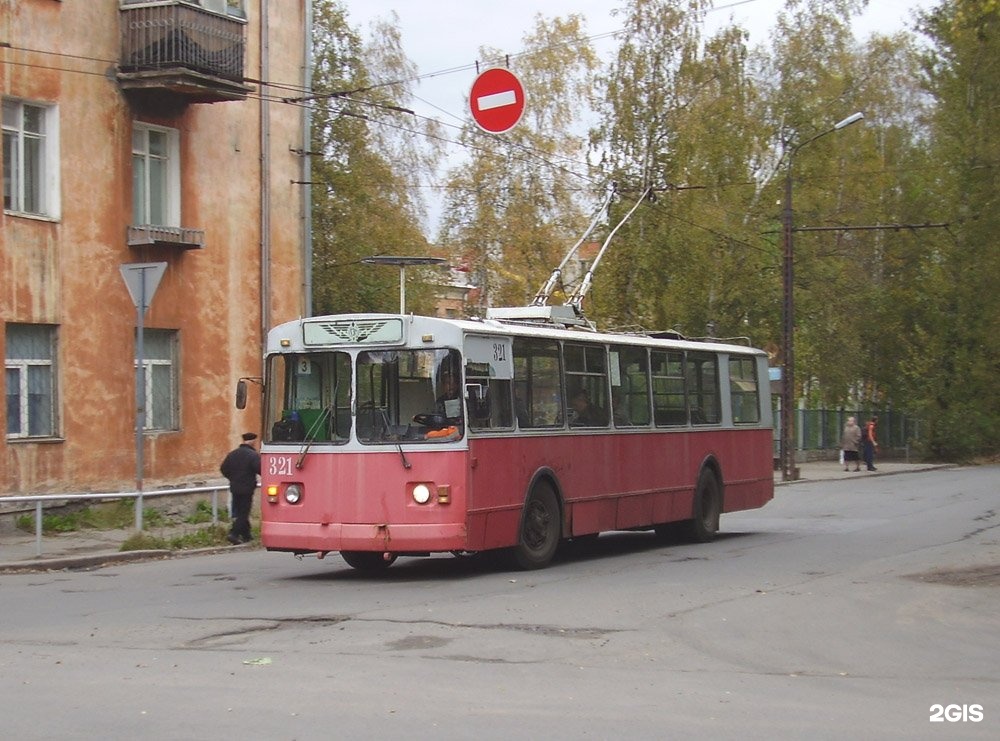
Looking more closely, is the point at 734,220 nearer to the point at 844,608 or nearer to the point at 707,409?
the point at 707,409

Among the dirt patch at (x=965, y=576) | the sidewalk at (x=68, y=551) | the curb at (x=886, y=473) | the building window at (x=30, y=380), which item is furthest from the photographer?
the curb at (x=886, y=473)

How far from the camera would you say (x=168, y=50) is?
2281 cm

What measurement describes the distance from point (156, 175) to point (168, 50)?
86.1 inches

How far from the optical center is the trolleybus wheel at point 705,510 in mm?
19938

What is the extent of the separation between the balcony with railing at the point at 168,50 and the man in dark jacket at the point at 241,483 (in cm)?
633

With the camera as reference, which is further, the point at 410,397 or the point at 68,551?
the point at 68,551

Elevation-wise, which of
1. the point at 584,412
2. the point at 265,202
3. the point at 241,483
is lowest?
the point at 241,483

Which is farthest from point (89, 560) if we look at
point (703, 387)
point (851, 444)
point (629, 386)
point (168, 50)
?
point (851, 444)

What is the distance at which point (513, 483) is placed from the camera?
15.4 meters

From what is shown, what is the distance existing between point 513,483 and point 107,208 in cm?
1015

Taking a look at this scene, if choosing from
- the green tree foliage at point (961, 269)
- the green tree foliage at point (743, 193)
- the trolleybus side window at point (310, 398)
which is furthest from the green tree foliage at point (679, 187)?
the trolleybus side window at point (310, 398)

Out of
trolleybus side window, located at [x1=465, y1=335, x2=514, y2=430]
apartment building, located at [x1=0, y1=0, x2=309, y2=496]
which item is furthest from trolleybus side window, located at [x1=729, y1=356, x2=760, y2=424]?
apartment building, located at [x1=0, y1=0, x2=309, y2=496]

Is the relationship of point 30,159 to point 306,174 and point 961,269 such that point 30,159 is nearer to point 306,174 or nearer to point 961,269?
point 306,174

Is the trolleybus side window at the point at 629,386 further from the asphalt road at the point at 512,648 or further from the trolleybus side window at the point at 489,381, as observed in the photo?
the trolleybus side window at the point at 489,381
